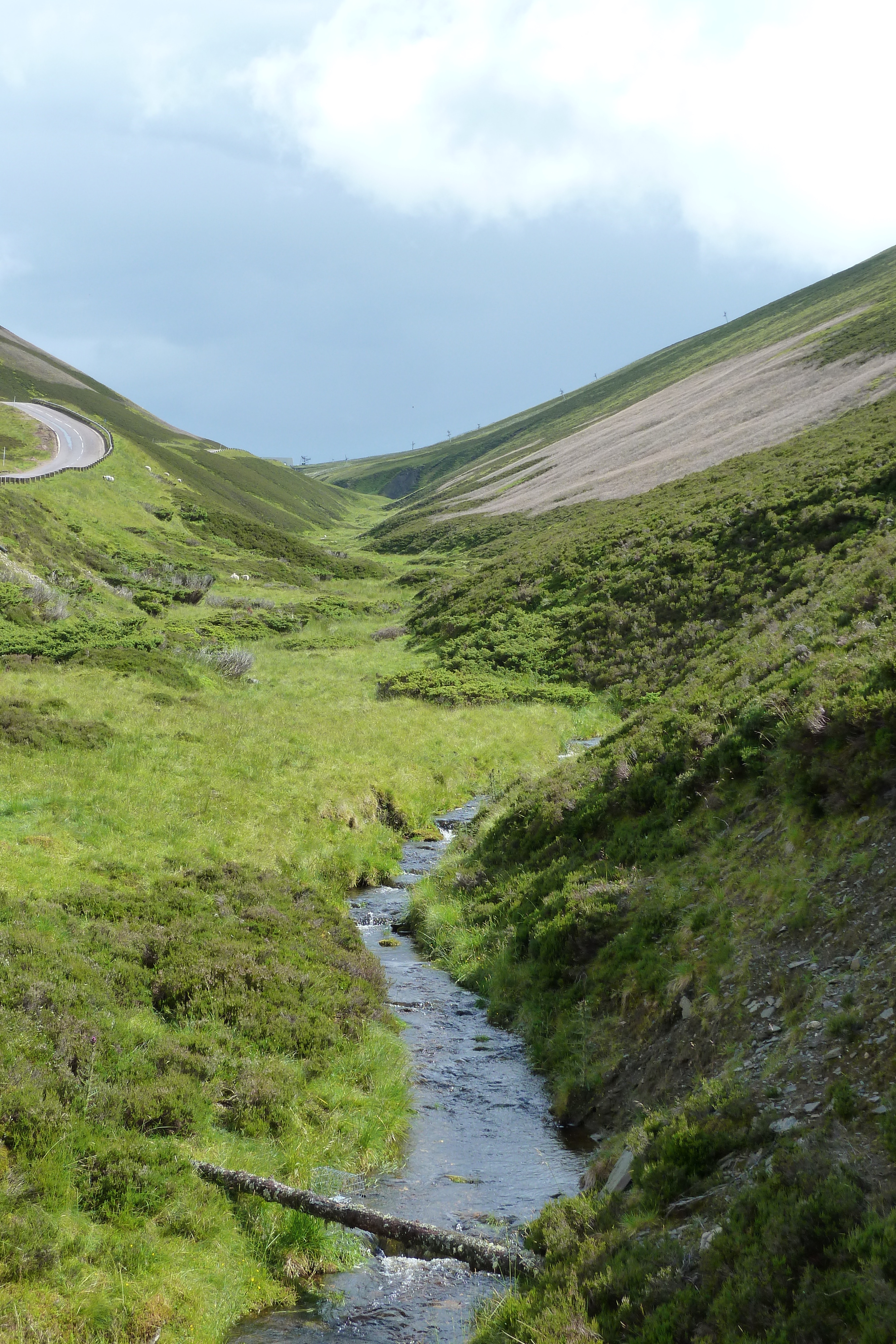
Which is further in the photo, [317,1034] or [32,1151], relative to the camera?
[317,1034]

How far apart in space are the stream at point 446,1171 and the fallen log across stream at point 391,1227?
0.92 ft

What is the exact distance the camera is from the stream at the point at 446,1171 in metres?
8.32

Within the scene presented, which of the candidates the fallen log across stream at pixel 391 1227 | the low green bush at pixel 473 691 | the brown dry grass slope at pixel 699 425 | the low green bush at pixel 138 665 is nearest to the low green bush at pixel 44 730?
the low green bush at pixel 138 665

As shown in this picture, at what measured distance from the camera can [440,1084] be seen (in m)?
13.1

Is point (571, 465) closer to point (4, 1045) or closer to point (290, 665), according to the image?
point (290, 665)

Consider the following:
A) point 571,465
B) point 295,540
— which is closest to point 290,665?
point 295,540

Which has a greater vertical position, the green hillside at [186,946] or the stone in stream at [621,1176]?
the green hillside at [186,946]

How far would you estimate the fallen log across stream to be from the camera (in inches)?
341

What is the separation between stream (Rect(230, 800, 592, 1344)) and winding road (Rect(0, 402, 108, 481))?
70.0m

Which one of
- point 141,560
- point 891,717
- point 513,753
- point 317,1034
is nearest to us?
point 891,717

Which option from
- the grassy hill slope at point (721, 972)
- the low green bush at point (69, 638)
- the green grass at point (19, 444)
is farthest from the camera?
the green grass at point (19, 444)

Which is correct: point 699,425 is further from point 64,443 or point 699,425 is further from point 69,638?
point 64,443

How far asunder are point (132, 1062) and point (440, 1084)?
199 inches

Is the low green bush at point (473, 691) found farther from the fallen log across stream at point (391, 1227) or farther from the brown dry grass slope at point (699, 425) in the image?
the brown dry grass slope at point (699, 425)
